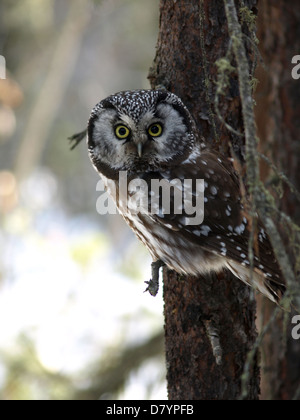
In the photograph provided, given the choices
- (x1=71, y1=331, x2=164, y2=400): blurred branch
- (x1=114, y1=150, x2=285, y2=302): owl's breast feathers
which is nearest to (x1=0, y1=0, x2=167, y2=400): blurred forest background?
(x1=71, y1=331, x2=164, y2=400): blurred branch

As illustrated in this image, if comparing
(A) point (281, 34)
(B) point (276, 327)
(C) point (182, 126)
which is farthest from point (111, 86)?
(C) point (182, 126)

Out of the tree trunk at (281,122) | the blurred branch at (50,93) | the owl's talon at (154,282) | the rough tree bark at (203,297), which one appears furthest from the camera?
the blurred branch at (50,93)

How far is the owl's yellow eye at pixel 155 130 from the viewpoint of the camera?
8.57 feet

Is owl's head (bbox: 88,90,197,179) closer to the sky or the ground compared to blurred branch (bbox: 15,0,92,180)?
closer to the ground

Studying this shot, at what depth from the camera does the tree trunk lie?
12.7 ft

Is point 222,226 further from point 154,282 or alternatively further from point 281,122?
point 281,122

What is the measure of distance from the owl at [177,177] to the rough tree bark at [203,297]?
0.36 ft

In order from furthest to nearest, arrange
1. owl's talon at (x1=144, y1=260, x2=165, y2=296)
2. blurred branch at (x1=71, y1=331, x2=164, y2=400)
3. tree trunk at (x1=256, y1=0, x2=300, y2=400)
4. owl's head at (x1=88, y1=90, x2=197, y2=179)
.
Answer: tree trunk at (x1=256, y1=0, x2=300, y2=400) < blurred branch at (x1=71, y1=331, x2=164, y2=400) < owl's head at (x1=88, y1=90, x2=197, y2=179) < owl's talon at (x1=144, y1=260, x2=165, y2=296)

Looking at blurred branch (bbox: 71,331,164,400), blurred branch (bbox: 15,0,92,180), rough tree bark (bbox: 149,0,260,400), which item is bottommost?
blurred branch (bbox: 71,331,164,400)

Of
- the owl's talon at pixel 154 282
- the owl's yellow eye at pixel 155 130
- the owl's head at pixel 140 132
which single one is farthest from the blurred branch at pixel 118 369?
the owl's yellow eye at pixel 155 130

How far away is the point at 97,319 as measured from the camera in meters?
3.99

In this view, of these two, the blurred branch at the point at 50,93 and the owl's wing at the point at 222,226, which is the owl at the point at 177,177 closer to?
the owl's wing at the point at 222,226

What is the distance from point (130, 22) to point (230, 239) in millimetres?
3915

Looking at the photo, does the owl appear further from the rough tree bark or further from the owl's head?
the rough tree bark
